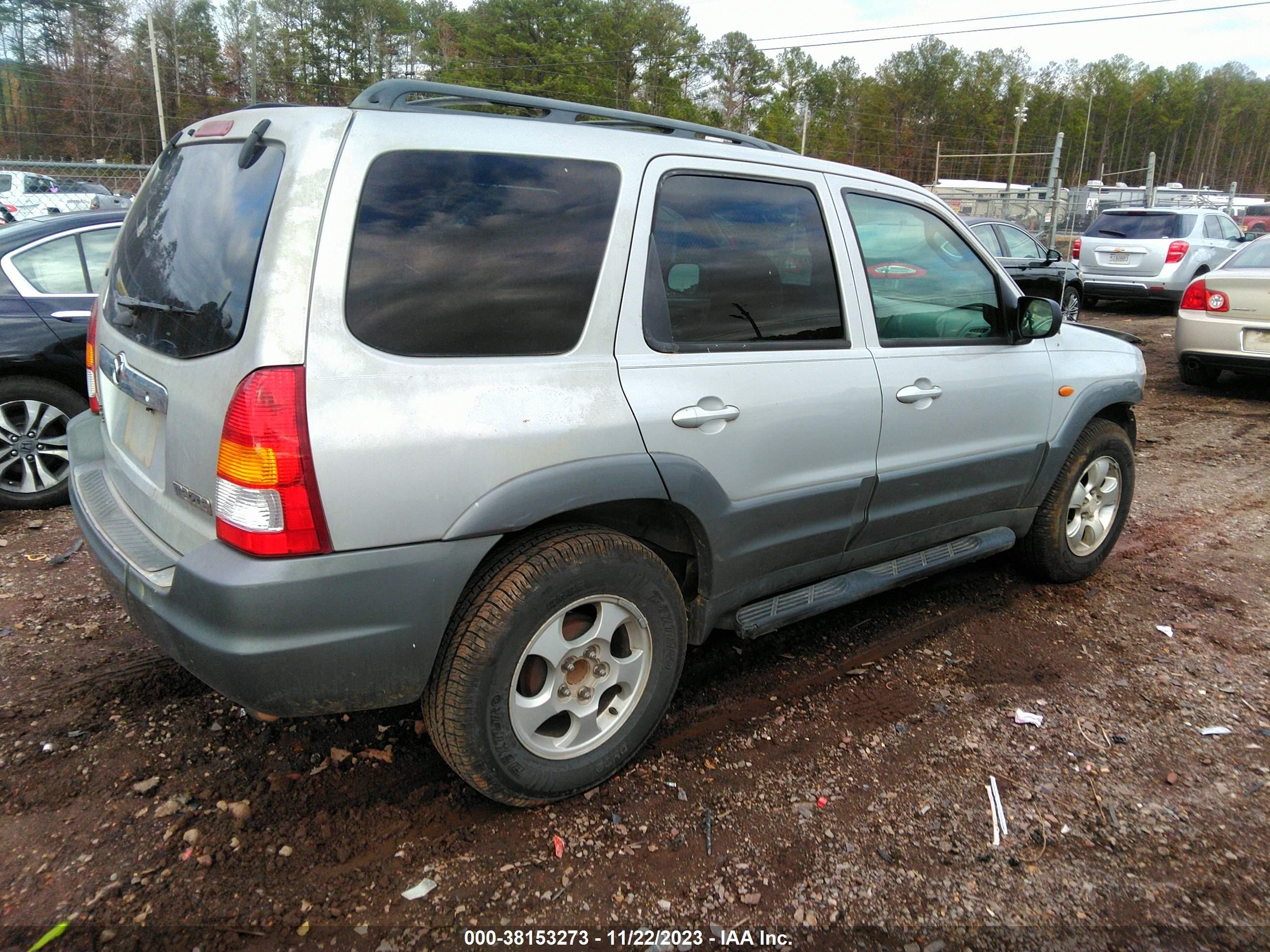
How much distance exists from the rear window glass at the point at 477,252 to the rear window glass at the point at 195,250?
283 mm

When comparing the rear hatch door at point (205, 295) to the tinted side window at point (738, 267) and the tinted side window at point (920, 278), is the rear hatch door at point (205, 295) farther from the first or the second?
the tinted side window at point (920, 278)

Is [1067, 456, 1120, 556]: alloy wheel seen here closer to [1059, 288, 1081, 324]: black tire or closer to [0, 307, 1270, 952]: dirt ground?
[0, 307, 1270, 952]: dirt ground

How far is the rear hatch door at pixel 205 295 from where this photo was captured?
6.68ft

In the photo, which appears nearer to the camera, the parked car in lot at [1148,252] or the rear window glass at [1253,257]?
the rear window glass at [1253,257]

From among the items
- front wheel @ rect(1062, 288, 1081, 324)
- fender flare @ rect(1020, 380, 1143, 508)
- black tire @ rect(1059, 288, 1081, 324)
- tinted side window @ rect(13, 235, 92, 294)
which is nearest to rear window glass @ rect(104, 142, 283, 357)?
tinted side window @ rect(13, 235, 92, 294)

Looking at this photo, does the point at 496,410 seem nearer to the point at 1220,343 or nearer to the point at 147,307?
the point at 147,307

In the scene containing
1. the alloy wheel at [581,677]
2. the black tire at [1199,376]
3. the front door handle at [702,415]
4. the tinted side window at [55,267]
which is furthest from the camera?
the black tire at [1199,376]

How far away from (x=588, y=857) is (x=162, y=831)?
121 cm

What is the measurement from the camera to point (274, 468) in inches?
78.4

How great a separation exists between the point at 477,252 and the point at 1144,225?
1554cm

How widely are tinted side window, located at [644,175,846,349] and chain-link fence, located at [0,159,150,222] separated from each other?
630 inches

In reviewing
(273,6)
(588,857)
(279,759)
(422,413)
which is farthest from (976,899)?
(273,6)

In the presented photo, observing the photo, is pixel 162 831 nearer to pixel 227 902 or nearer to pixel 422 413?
pixel 227 902

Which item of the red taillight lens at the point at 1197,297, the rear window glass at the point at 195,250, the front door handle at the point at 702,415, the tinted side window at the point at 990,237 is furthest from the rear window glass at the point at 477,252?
the tinted side window at the point at 990,237
